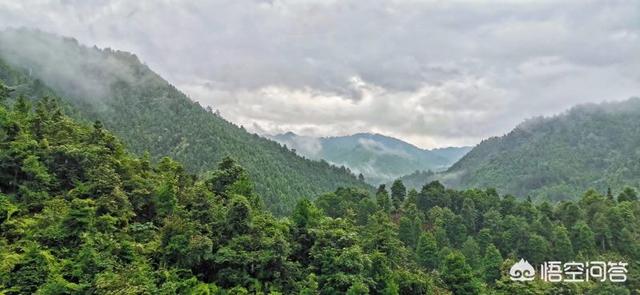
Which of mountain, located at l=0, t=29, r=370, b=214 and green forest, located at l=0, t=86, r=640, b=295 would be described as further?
mountain, located at l=0, t=29, r=370, b=214

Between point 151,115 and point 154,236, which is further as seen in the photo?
point 151,115

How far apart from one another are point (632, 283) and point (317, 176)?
113 meters

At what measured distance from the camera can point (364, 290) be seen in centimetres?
2697

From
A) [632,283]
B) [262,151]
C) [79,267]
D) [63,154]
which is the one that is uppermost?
[262,151]

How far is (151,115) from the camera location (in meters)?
165

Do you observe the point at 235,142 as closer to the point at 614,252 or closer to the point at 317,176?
the point at 317,176

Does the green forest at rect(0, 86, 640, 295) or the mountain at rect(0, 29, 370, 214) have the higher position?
the mountain at rect(0, 29, 370, 214)

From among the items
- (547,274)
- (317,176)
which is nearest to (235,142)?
(317,176)

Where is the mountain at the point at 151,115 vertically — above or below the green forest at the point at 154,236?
above

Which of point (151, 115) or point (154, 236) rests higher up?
point (151, 115)

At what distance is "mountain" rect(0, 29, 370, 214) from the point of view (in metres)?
129

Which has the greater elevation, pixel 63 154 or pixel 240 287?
pixel 63 154

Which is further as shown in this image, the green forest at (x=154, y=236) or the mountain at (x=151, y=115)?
the mountain at (x=151, y=115)

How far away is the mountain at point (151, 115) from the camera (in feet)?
422
